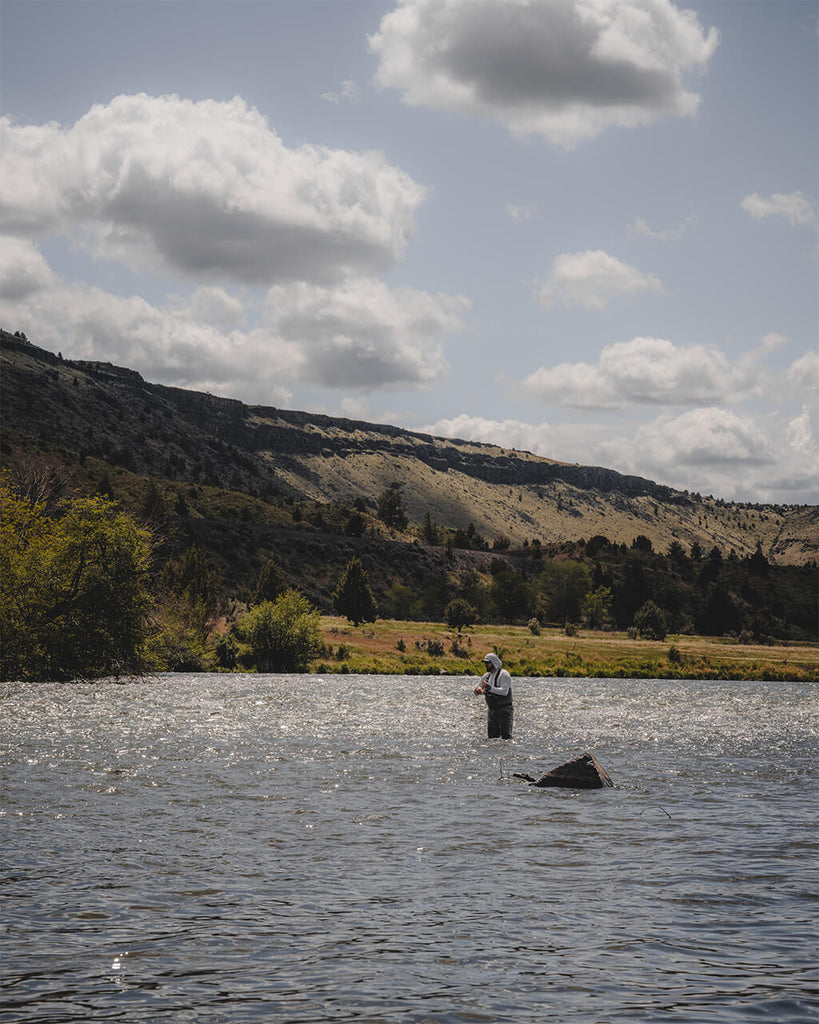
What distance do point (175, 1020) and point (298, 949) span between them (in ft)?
7.50

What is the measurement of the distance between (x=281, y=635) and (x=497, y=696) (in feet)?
135

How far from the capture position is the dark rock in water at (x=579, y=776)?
72.0 feet

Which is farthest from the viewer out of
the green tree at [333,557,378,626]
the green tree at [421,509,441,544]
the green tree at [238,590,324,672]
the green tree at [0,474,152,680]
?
the green tree at [421,509,441,544]

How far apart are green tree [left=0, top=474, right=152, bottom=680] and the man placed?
28964mm

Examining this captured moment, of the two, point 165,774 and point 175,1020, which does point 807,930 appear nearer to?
point 175,1020

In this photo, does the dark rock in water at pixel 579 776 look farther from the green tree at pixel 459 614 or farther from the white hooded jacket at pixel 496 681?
the green tree at pixel 459 614

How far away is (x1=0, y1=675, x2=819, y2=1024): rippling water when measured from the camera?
909cm

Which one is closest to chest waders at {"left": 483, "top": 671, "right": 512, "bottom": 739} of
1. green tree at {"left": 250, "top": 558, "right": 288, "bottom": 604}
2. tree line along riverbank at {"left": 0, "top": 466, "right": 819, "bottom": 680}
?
tree line along riverbank at {"left": 0, "top": 466, "right": 819, "bottom": 680}

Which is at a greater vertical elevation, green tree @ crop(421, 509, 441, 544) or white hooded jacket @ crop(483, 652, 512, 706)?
green tree @ crop(421, 509, 441, 544)

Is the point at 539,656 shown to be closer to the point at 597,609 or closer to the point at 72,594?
the point at 72,594

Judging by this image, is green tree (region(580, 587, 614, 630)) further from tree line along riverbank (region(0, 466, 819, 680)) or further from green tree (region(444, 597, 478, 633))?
green tree (region(444, 597, 478, 633))

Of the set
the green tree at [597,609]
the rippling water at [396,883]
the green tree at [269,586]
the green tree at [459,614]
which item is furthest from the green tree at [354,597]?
the rippling water at [396,883]

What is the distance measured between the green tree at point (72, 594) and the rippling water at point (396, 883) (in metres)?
23.1

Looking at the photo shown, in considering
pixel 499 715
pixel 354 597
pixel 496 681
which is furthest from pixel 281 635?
pixel 496 681
